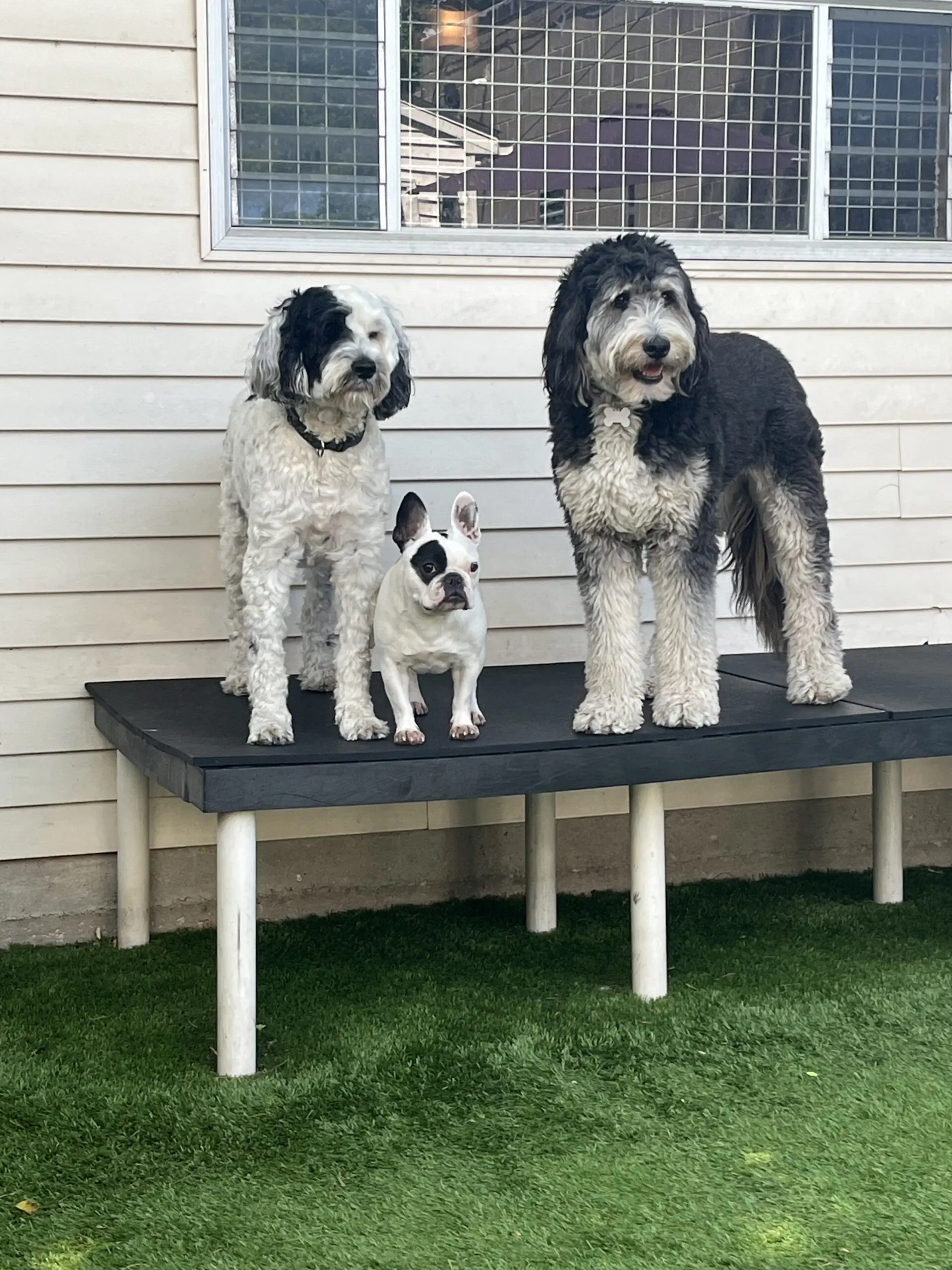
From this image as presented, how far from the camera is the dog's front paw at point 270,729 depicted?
3.44 m

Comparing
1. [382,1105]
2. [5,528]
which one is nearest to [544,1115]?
[382,1105]

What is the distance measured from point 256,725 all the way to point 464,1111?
41.9 inches

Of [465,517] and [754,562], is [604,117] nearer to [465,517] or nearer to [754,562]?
[754,562]

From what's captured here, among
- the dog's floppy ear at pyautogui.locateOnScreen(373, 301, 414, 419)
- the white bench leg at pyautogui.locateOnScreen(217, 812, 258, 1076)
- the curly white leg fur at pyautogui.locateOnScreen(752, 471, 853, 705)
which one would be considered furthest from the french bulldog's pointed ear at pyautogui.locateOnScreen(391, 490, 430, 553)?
the curly white leg fur at pyautogui.locateOnScreen(752, 471, 853, 705)

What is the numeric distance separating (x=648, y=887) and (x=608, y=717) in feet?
1.59

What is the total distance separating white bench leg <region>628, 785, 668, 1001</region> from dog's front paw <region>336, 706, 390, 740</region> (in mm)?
709

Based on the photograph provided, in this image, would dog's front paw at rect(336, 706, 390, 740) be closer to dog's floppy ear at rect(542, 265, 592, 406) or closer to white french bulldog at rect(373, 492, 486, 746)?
white french bulldog at rect(373, 492, 486, 746)

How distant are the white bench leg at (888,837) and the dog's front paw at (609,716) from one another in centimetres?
145

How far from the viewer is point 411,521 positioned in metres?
3.50

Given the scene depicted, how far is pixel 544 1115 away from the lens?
3.10 meters

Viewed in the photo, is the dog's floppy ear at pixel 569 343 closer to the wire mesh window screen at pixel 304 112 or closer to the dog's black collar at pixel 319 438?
the dog's black collar at pixel 319 438

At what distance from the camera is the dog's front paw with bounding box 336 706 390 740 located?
3539 mm

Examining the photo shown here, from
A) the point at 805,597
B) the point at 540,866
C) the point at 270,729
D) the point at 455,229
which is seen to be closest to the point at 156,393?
the point at 455,229

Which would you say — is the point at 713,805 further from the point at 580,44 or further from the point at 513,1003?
the point at 580,44
